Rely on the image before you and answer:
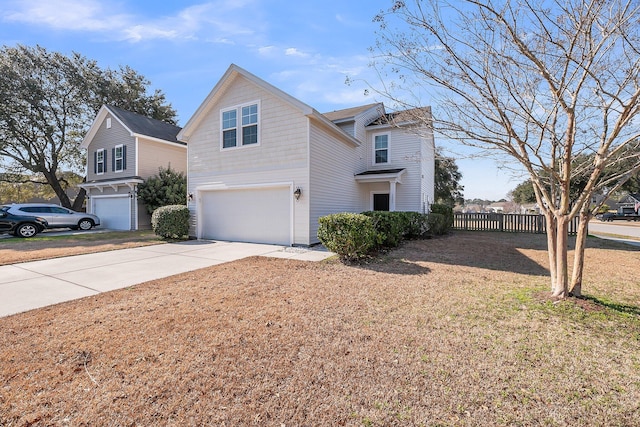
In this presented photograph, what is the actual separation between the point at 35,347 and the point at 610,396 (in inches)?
215

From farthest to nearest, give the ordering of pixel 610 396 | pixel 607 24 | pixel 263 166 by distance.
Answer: pixel 263 166
pixel 607 24
pixel 610 396

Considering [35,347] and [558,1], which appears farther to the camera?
[558,1]

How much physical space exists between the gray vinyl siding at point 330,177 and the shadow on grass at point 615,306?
714cm

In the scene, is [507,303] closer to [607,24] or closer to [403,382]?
[403,382]

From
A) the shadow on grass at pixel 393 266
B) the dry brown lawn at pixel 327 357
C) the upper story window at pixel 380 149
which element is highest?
the upper story window at pixel 380 149

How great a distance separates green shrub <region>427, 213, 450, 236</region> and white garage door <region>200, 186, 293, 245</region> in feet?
19.9

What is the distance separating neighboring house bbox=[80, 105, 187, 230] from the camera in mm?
16750

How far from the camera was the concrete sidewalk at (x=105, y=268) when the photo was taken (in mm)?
4910

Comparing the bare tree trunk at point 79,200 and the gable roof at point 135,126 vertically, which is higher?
the gable roof at point 135,126

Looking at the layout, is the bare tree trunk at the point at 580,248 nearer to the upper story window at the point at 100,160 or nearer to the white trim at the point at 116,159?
the white trim at the point at 116,159

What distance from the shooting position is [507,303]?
4.36 metres

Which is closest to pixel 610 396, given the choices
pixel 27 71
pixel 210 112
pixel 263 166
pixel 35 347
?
pixel 35 347

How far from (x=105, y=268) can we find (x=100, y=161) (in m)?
15.7

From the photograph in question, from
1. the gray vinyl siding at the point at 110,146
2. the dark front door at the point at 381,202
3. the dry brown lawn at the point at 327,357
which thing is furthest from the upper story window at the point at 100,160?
the dry brown lawn at the point at 327,357
